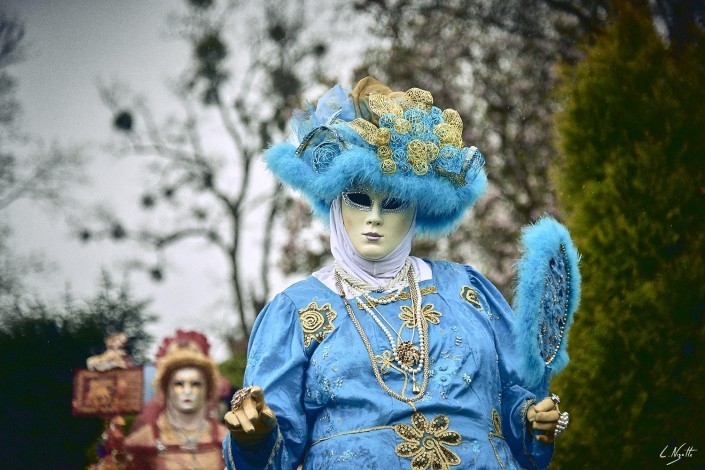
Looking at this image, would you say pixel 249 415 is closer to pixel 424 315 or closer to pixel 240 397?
pixel 240 397

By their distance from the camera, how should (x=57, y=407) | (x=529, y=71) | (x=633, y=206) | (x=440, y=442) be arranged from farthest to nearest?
(x=529, y=71), (x=57, y=407), (x=633, y=206), (x=440, y=442)

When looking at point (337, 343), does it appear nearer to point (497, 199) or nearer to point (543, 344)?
point (543, 344)

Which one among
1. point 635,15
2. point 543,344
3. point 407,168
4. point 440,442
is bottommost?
point 440,442

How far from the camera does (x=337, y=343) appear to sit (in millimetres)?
3719

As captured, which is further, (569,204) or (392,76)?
(392,76)

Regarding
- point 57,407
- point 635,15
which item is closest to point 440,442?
point 635,15

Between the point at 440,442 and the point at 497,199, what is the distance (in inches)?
256

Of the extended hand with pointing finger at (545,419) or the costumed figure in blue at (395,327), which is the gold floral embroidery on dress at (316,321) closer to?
the costumed figure in blue at (395,327)

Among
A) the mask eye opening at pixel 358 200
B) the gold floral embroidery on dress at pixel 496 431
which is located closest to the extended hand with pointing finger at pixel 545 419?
the gold floral embroidery on dress at pixel 496 431

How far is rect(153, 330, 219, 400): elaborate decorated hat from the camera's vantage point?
6910 millimetres

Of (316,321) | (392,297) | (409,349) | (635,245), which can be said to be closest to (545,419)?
(409,349)

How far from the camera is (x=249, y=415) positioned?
3.29 metres

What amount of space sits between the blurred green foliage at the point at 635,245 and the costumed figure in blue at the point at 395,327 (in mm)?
1639

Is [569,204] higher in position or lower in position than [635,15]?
→ lower
